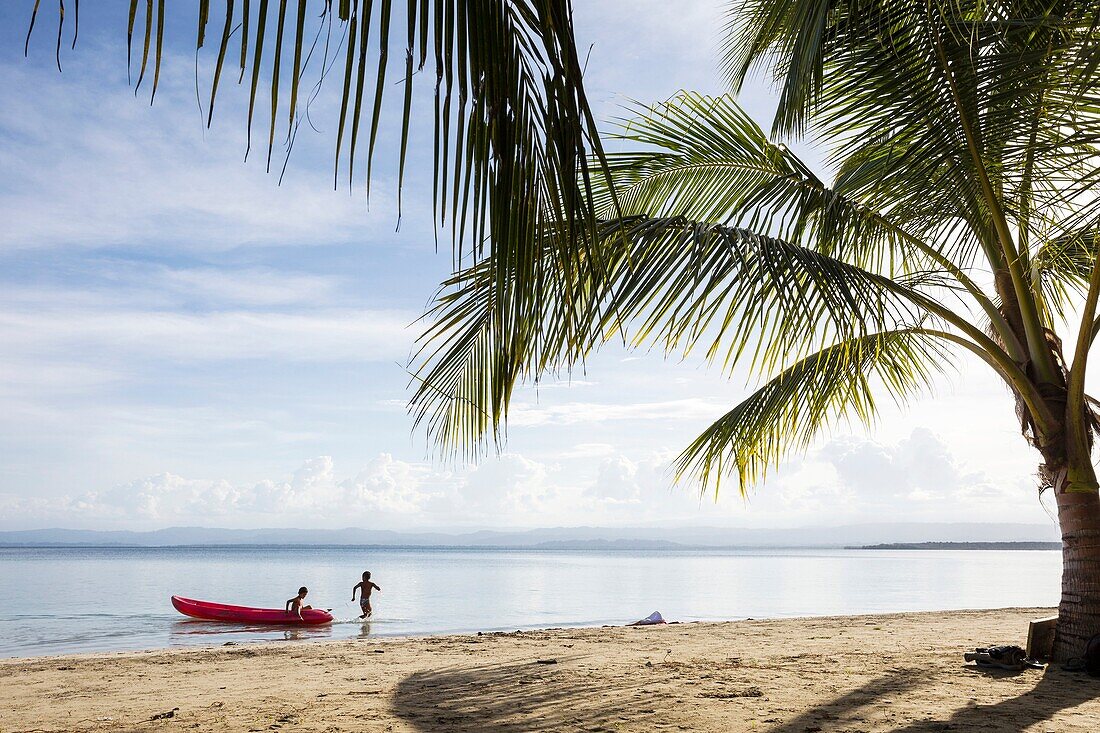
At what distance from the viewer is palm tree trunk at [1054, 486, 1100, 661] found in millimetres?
5684

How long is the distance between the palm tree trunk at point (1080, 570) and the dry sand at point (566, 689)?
355mm

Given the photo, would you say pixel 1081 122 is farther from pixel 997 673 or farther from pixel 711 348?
pixel 997 673

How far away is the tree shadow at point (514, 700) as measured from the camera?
15.3 ft

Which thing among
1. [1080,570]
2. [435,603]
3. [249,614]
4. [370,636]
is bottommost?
[435,603]

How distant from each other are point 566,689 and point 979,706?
2.49 meters

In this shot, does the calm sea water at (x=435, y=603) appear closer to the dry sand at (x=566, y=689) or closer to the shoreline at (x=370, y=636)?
the shoreline at (x=370, y=636)

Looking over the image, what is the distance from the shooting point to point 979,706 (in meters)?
4.76

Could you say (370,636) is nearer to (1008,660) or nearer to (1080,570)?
(1008,660)

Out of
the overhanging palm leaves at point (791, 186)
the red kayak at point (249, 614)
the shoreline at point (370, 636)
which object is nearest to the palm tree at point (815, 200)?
the overhanging palm leaves at point (791, 186)

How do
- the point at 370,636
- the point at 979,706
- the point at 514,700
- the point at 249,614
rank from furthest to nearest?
1. the point at 249,614
2. the point at 370,636
3. the point at 514,700
4. the point at 979,706

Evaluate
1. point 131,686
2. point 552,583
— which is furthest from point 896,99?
point 552,583

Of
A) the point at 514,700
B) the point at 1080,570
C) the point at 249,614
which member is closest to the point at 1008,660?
the point at 1080,570

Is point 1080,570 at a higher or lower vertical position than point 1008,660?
higher

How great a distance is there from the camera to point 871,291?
471cm
